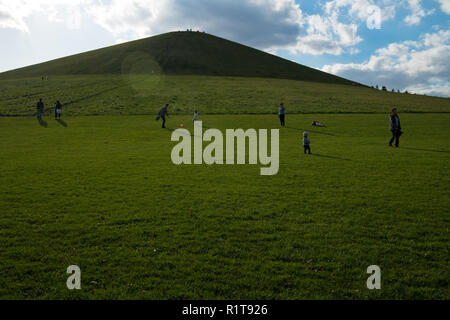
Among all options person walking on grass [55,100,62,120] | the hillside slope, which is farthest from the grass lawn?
the hillside slope

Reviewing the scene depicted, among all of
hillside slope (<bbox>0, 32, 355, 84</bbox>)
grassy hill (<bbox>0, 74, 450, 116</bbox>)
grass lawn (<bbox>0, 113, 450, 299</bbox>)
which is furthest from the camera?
hillside slope (<bbox>0, 32, 355, 84</bbox>)

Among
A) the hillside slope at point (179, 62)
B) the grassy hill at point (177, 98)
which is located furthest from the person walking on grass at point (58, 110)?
the hillside slope at point (179, 62)

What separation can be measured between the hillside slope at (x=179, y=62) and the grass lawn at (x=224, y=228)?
3603 inches

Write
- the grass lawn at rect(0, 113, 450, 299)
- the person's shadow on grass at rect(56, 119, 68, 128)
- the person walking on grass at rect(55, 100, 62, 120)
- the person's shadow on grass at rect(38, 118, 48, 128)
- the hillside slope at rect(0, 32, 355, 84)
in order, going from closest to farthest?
the grass lawn at rect(0, 113, 450, 299)
the person's shadow on grass at rect(56, 119, 68, 128)
the person's shadow on grass at rect(38, 118, 48, 128)
the person walking on grass at rect(55, 100, 62, 120)
the hillside slope at rect(0, 32, 355, 84)

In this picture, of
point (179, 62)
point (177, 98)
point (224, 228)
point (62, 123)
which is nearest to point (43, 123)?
point (62, 123)

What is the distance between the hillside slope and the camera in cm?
10662

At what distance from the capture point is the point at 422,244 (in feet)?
29.1

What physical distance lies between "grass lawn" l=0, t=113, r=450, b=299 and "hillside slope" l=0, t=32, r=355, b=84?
300 ft

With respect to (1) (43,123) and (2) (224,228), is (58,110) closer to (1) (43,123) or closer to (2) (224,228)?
(1) (43,123)

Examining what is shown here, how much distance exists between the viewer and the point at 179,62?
11556 cm

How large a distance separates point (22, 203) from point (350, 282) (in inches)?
530

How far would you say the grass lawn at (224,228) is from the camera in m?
7.18

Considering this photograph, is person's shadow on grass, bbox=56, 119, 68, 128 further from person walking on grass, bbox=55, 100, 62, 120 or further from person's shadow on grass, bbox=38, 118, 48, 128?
person's shadow on grass, bbox=38, 118, 48, 128

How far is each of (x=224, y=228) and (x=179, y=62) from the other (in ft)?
379
